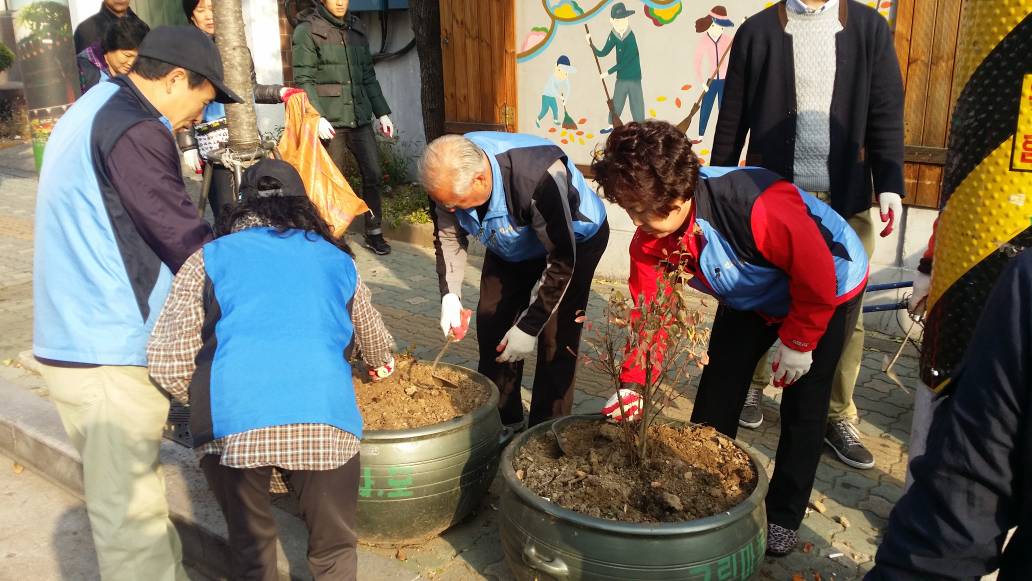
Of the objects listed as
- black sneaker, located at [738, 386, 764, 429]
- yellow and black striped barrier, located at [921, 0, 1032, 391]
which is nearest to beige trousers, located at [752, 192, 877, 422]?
black sneaker, located at [738, 386, 764, 429]

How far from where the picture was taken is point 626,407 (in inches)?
111

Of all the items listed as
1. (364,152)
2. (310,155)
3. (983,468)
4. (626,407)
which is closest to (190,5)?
(310,155)

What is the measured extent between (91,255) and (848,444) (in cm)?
328

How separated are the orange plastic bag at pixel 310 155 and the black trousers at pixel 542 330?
94cm

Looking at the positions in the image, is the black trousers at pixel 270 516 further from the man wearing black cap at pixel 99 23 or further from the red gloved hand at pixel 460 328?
the man wearing black cap at pixel 99 23

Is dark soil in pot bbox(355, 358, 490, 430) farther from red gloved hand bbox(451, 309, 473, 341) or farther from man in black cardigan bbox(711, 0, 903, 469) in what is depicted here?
man in black cardigan bbox(711, 0, 903, 469)

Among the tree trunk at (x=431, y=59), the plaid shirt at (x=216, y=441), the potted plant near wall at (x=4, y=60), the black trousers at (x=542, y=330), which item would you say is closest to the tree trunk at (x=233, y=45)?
the black trousers at (x=542, y=330)

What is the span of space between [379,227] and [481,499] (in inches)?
191

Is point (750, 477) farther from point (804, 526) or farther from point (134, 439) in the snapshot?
point (134, 439)

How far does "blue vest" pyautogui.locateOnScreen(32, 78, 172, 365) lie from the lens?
A: 2.50 metres

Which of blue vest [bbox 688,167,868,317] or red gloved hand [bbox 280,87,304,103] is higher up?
red gloved hand [bbox 280,87,304,103]

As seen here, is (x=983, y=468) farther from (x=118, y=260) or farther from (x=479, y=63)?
(x=479, y=63)

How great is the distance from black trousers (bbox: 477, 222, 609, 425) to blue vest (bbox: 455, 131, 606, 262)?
12 centimetres

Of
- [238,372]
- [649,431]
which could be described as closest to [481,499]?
[649,431]
